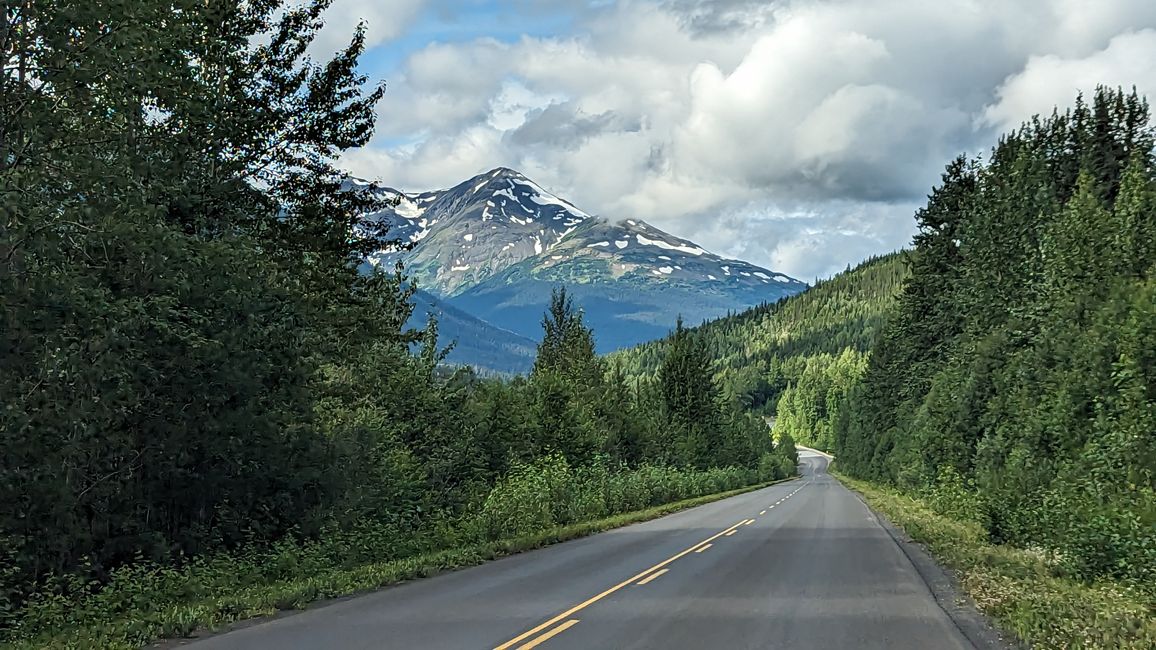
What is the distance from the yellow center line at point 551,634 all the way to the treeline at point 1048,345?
851cm

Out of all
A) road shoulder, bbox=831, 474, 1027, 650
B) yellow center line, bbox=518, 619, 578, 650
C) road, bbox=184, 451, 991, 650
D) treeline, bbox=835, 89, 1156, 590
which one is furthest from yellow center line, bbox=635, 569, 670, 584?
treeline, bbox=835, 89, 1156, 590

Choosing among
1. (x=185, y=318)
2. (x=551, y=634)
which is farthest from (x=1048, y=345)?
(x=185, y=318)

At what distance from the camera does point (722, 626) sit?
970 centimetres

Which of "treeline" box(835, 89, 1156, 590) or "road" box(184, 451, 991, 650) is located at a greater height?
"treeline" box(835, 89, 1156, 590)

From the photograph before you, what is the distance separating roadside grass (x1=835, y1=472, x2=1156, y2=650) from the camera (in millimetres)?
8281

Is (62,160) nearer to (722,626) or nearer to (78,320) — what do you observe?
(78,320)

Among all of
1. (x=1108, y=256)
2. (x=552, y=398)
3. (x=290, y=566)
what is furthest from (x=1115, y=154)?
(x=290, y=566)

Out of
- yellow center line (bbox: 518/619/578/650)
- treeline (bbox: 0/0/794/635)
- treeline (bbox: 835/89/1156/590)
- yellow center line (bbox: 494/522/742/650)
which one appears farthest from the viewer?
treeline (bbox: 835/89/1156/590)

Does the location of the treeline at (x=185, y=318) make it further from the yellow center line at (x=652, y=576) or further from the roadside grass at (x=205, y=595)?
the yellow center line at (x=652, y=576)

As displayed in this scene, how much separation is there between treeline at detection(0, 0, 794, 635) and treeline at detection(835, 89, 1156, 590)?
13.2 metres

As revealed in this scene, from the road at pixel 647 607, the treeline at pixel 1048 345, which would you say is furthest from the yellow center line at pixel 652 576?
the treeline at pixel 1048 345

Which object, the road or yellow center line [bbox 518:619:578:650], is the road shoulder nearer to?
the road

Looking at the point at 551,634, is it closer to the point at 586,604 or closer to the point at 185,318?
the point at 586,604

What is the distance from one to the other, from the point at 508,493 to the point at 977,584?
13.5m
